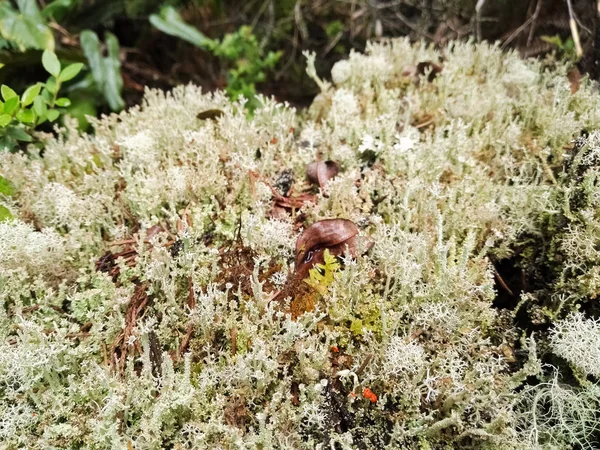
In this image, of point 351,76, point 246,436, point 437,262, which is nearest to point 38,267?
point 246,436

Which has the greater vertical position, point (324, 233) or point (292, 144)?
point (292, 144)

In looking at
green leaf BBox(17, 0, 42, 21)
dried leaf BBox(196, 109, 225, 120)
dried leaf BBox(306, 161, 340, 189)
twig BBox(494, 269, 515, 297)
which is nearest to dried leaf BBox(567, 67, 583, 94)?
twig BBox(494, 269, 515, 297)

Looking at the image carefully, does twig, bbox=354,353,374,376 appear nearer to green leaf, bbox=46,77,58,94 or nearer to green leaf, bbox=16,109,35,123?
green leaf, bbox=16,109,35,123

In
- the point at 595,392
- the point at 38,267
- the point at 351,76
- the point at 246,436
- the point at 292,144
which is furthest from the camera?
the point at 351,76

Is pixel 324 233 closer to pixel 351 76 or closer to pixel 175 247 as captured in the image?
pixel 175 247

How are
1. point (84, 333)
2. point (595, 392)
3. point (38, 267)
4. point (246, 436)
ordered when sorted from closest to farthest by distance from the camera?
point (246, 436)
point (595, 392)
point (84, 333)
point (38, 267)

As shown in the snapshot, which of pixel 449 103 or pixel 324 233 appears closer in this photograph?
pixel 324 233

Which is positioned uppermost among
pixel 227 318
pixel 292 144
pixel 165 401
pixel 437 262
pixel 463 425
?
pixel 292 144
